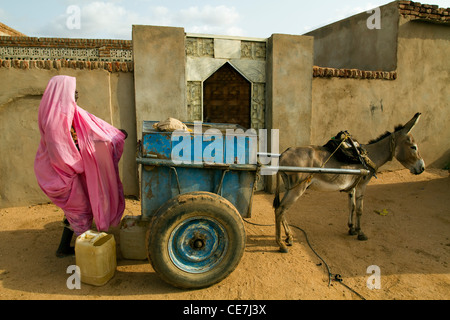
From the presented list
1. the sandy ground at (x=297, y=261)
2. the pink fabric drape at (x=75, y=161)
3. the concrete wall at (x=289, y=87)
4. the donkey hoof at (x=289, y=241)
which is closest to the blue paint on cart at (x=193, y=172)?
the pink fabric drape at (x=75, y=161)

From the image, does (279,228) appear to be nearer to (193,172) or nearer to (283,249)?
(283,249)

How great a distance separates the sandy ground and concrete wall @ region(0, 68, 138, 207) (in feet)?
1.57

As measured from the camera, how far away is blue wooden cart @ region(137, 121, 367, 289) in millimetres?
2820

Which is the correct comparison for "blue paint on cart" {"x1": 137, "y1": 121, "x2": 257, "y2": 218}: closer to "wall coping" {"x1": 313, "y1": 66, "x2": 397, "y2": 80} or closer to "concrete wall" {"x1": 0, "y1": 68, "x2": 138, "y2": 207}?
"concrete wall" {"x1": 0, "y1": 68, "x2": 138, "y2": 207}

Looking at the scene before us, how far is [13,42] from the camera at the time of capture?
9258 millimetres

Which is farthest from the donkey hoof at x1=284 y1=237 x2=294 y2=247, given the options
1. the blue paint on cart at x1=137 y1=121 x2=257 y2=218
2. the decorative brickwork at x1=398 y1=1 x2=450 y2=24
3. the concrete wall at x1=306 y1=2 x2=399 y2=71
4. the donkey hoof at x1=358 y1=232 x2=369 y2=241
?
the decorative brickwork at x1=398 y1=1 x2=450 y2=24

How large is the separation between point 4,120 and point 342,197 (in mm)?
6588

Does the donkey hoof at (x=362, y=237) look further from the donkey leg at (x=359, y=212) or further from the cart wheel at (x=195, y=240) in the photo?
the cart wheel at (x=195, y=240)

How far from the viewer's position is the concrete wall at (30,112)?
17.5ft

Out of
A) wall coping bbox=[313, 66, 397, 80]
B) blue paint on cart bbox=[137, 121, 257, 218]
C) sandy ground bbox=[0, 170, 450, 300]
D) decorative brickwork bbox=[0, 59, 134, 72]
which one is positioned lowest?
sandy ground bbox=[0, 170, 450, 300]

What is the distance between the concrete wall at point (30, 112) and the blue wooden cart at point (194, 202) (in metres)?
3.13
